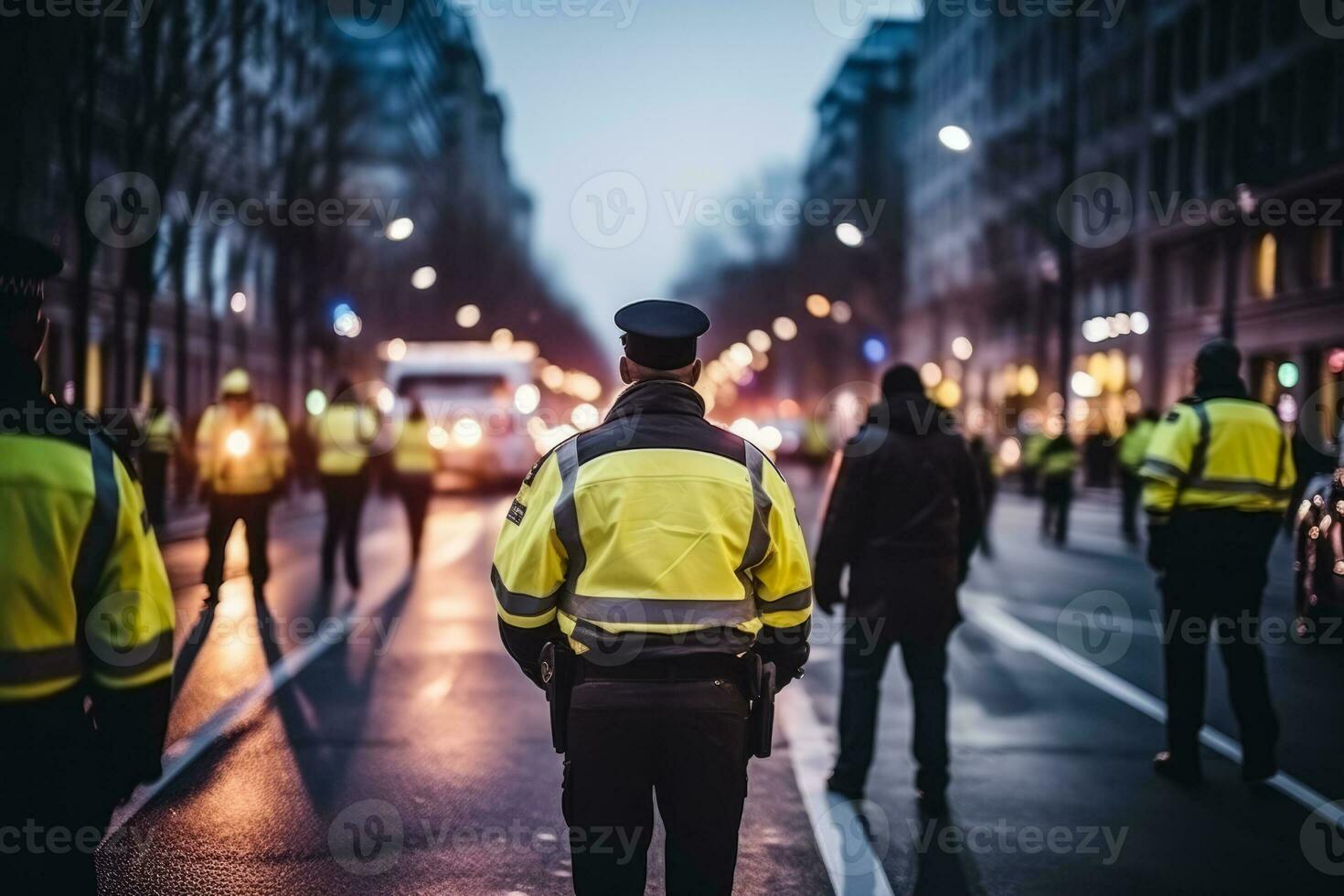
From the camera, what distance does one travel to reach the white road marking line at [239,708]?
6.34 meters

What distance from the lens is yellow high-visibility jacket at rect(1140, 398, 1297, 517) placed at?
6.96 metres

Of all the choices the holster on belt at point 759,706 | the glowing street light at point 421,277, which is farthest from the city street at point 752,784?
the glowing street light at point 421,277

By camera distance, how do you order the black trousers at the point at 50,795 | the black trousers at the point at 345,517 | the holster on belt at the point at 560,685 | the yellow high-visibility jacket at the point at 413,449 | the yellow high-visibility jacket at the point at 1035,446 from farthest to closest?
the yellow high-visibility jacket at the point at 1035,446, the yellow high-visibility jacket at the point at 413,449, the black trousers at the point at 345,517, the holster on belt at the point at 560,685, the black trousers at the point at 50,795

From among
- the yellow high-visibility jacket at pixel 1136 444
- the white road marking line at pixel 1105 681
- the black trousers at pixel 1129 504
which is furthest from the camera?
the black trousers at pixel 1129 504

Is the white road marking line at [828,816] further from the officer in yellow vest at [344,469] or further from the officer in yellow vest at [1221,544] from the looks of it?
the officer in yellow vest at [344,469]

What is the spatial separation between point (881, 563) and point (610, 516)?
3309mm

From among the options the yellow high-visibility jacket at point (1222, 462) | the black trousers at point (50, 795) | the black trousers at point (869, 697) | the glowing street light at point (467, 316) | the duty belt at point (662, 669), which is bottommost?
the black trousers at point (869, 697)

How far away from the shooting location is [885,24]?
104750 mm

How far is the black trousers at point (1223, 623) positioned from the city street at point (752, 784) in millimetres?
275

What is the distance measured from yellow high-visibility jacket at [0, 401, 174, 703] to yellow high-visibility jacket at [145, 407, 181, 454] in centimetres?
2052

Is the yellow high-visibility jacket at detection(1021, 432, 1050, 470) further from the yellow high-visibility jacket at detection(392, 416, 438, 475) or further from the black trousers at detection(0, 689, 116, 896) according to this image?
the black trousers at detection(0, 689, 116, 896)

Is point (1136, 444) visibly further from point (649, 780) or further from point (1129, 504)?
point (649, 780)

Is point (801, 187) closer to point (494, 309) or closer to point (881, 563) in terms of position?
point (494, 309)

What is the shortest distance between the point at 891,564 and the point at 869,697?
575 millimetres
